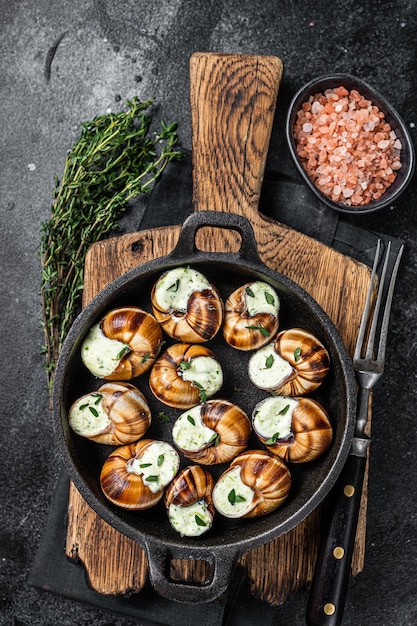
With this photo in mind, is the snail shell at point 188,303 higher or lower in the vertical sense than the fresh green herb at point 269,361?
higher

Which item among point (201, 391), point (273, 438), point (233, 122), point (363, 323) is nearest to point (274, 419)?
point (273, 438)

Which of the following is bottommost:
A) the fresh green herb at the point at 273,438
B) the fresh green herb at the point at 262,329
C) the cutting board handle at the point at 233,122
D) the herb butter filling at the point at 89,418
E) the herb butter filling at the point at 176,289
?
the herb butter filling at the point at 89,418

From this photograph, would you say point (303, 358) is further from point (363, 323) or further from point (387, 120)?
point (387, 120)

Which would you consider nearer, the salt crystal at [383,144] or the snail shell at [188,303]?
the snail shell at [188,303]

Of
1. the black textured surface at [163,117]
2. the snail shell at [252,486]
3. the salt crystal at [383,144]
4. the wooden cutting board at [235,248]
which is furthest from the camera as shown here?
the black textured surface at [163,117]

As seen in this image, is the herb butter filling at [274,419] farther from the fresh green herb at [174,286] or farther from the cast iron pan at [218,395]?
the fresh green herb at [174,286]

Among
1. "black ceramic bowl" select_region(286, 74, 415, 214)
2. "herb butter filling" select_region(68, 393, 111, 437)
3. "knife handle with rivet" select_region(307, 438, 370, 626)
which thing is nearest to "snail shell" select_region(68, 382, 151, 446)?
"herb butter filling" select_region(68, 393, 111, 437)

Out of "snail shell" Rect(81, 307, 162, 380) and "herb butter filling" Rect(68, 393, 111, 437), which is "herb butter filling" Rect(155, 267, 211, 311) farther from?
"herb butter filling" Rect(68, 393, 111, 437)

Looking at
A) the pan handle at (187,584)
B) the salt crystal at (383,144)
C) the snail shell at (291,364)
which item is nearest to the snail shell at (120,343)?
the snail shell at (291,364)
